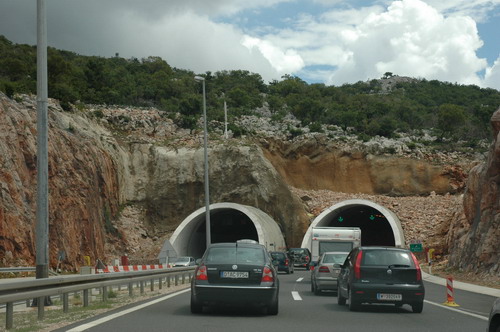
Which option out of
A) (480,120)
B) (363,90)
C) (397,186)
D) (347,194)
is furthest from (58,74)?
(363,90)

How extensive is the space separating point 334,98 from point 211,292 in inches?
4631

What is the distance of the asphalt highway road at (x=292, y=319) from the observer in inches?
469

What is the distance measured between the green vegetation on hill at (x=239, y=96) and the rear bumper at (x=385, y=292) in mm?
40969

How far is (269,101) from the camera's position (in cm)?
11600

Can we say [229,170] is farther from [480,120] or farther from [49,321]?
[49,321]

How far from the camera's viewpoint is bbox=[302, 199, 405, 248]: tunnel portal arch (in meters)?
57.1

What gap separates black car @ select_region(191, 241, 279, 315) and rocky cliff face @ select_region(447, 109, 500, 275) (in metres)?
19.7

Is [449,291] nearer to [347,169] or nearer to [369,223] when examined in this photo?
[369,223]

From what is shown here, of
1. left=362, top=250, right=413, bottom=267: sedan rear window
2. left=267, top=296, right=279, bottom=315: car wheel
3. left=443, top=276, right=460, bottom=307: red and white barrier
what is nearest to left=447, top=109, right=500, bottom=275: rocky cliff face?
left=443, top=276, right=460, bottom=307: red and white barrier

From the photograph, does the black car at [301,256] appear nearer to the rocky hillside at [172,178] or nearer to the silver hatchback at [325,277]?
the rocky hillside at [172,178]

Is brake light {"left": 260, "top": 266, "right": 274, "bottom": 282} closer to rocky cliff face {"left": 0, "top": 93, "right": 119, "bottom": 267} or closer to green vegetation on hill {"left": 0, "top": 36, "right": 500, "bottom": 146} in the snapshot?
rocky cliff face {"left": 0, "top": 93, "right": 119, "bottom": 267}

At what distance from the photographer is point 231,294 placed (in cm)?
1402

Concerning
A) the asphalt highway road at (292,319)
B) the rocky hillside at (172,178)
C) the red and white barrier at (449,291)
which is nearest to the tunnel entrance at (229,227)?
the rocky hillside at (172,178)

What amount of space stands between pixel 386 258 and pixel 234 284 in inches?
166
